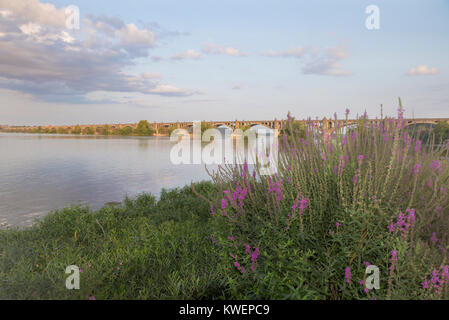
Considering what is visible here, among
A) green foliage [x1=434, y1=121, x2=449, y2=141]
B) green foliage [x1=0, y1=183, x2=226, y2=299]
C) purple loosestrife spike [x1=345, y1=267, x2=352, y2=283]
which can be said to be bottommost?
green foliage [x1=0, y1=183, x2=226, y2=299]

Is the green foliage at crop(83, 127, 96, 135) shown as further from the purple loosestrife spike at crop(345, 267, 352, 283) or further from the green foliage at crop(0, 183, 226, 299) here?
A: the purple loosestrife spike at crop(345, 267, 352, 283)

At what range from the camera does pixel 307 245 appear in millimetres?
3131

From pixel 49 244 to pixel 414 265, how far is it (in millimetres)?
6676

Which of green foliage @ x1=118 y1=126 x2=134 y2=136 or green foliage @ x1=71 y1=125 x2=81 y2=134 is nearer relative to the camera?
green foliage @ x1=118 y1=126 x2=134 y2=136

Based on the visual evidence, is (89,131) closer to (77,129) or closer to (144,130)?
(77,129)

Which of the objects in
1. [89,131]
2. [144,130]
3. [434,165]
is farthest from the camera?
[89,131]

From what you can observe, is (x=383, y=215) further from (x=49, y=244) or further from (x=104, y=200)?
(x=104, y=200)

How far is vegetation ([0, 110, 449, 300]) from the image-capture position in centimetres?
276

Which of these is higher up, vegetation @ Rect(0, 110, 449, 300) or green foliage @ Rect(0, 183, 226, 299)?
vegetation @ Rect(0, 110, 449, 300)

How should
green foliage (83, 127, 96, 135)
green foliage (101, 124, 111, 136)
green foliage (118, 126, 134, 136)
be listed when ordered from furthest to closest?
green foliage (83, 127, 96, 135)
green foliage (101, 124, 111, 136)
green foliage (118, 126, 134, 136)

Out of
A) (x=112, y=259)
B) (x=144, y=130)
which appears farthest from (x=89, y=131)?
(x=112, y=259)

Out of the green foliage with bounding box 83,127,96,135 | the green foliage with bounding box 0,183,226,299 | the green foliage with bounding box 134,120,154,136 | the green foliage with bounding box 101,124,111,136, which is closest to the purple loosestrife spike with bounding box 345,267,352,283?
the green foliage with bounding box 0,183,226,299
